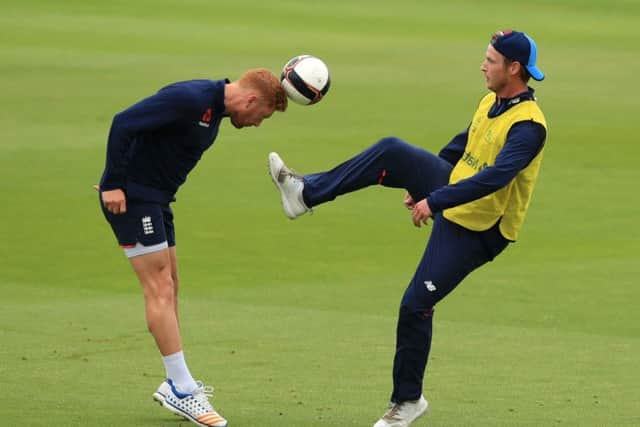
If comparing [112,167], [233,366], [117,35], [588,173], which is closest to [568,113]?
[588,173]

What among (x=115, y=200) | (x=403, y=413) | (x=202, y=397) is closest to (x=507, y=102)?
(x=403, y=413)

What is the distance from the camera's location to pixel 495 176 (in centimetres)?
830

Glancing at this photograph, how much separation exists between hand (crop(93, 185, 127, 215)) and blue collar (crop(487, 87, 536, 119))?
7.34 feet

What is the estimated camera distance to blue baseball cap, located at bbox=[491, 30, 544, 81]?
8.60 m

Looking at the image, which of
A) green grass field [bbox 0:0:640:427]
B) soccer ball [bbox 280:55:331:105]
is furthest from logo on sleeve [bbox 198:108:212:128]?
green grass field [bbox 0:0:640:427]

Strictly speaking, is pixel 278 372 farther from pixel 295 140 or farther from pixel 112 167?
pixel 295 140

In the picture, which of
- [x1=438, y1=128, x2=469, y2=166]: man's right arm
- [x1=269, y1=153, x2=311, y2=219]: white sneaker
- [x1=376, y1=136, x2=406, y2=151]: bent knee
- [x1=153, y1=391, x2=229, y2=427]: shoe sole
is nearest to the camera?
[x1=153, y1=391, x2=229, y2=427]: shoe sole

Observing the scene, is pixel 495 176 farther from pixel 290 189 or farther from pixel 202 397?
pixel 202 397

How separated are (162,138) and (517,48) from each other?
2154 mm

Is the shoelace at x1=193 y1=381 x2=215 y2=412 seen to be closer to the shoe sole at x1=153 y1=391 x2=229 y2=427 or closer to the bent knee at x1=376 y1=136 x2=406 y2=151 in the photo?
the shoe sole at x1=153 y1=391 x2=229 y2=427

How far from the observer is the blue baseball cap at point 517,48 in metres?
8.60

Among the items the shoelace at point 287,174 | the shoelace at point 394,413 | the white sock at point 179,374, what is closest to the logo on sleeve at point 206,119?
the shoelace at point 287,174

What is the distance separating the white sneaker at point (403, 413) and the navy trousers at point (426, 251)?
0.04 meters

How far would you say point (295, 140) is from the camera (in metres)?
24.2
